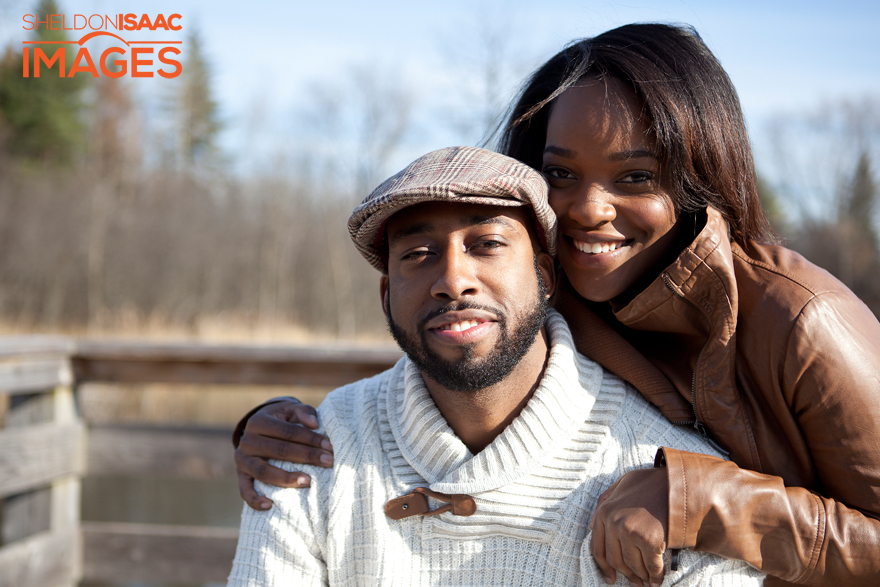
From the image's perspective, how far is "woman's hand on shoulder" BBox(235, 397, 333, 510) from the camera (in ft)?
6.16

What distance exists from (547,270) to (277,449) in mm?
908

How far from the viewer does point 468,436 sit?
76.8 inches

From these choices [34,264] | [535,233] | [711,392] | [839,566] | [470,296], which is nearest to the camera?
[839,566]

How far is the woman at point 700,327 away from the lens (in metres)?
1.50

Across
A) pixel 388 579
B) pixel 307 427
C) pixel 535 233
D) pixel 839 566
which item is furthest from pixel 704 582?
pixel 307 427

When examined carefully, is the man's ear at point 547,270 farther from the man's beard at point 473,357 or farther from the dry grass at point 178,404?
the dry grass at point 178,404

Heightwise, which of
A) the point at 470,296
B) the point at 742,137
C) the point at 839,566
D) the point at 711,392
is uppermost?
the point at 742,137

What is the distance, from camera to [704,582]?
1.58 meters

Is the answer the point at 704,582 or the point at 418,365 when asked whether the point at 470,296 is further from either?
the point at 704,582

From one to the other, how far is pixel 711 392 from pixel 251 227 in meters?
19.2

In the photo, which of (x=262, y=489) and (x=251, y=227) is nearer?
(x=262, y=489)

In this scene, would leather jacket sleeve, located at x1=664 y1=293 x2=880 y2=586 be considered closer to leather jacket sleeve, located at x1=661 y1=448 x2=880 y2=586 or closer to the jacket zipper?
leather jacket sleeve, located at x1=661 y1=448 x2=880 y2=586

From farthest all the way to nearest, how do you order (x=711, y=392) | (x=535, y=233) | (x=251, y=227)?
(x=251, y=227) < (x=535, y=233) < (x=711, y=392)

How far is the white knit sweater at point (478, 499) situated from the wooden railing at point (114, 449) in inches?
50.9
